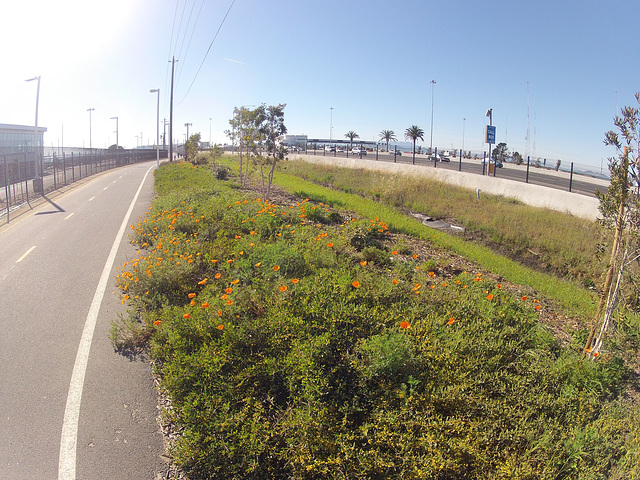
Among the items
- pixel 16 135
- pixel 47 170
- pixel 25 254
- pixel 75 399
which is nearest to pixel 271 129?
pixel 25 254

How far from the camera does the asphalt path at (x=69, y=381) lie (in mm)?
3795

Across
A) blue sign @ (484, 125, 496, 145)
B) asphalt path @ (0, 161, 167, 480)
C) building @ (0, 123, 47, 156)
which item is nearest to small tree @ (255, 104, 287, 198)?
asphalt path @ (0, 161, 167, 480)

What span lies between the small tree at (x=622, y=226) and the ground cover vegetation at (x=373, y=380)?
324 millimetres

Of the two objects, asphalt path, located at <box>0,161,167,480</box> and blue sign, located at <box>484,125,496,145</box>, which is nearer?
asphalt path, located at <box>0,161,167,480</box>

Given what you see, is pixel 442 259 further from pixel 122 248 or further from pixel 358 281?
pixel 122 248

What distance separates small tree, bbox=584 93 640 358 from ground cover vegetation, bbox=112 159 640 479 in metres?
0.32

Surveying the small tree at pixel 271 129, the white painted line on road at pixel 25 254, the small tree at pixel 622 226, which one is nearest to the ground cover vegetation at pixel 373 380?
the small tree at pixel 622 226

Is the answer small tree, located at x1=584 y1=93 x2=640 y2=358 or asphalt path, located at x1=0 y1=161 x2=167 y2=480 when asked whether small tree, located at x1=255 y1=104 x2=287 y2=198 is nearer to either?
asphalt path, located at x1=0 y1=161 x2=167 y2=480

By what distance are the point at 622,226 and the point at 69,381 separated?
20.6 ft

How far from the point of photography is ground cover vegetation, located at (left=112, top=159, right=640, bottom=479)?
11.3 ft

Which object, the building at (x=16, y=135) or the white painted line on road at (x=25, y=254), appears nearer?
the white painted line on road at (x=25, y=254)

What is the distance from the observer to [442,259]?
8234 millimetres

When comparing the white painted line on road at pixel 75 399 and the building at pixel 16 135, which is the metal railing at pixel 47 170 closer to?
the building at pixel 16 135

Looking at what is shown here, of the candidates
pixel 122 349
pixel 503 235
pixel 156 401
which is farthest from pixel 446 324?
pixel 503 235
